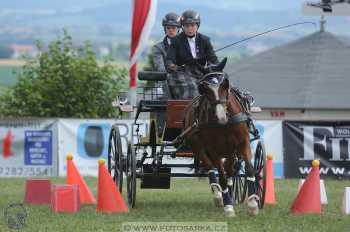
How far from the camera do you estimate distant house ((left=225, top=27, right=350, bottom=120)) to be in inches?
1372

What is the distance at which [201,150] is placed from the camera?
12.4 m

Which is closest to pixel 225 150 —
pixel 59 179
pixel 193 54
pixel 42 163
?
pixel 193 54

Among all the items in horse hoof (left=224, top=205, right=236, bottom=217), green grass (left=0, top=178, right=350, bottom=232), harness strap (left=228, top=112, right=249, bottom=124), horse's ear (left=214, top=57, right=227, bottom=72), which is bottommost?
green grass (left=0, top=178, right=350, bottom=232)

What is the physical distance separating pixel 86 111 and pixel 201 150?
19.4m

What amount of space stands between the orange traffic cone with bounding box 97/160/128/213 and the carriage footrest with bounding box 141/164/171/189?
2.75 ft

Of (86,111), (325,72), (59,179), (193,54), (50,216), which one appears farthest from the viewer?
(325,72)

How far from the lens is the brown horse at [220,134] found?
38.5ft

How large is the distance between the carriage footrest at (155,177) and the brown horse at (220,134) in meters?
0.82

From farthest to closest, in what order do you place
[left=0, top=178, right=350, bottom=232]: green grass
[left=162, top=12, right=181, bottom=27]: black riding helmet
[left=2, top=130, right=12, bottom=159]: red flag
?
[left=2, top=130, right=12, bottom=159]: red flag, [left=162, top=12, right=181, bottom=27]: black riding helmet, [left=0, top=178, right=350, bottom=232]: green grass

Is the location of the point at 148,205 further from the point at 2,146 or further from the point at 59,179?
the point at 2,146

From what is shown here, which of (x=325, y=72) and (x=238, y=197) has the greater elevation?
(x=325, y=72)

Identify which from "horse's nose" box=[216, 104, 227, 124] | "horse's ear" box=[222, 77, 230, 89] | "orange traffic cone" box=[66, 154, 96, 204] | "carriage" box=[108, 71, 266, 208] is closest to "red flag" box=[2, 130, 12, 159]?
"orange traffic cone" box=[66, 154, 96, 204]

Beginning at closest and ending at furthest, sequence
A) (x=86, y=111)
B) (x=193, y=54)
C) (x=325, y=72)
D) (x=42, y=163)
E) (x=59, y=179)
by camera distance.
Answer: (x=193, y=54) < (x=59, y=179) < (x=42, y=163) < (x=86, y=111) < (x=325, y=72)

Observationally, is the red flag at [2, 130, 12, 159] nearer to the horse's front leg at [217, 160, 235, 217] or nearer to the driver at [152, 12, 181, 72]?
the driver at [152, 12, 181, 72]
